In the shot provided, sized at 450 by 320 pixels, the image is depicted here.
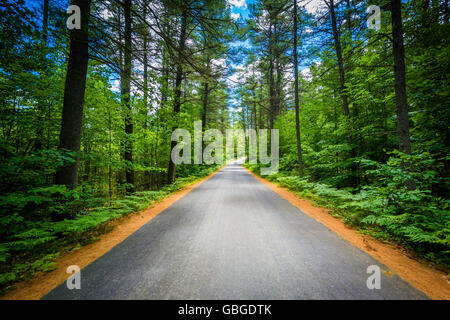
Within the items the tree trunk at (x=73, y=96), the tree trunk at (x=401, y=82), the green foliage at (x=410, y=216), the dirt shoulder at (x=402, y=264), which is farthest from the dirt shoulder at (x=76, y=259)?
the tree trunk at (x=401, y=82)

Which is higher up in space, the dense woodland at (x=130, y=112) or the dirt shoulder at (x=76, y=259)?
the dense woodland at (x=130, y=112)

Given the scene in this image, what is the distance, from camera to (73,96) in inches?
142

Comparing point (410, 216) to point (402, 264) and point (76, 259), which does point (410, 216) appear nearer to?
point (402, 264)

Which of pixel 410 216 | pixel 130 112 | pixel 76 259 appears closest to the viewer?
pixel 76 259

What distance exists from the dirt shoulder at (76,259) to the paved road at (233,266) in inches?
6.6

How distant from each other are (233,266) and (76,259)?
2.64 m

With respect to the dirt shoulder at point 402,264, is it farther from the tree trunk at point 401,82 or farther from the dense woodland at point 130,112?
the tree trunk at point 401,82

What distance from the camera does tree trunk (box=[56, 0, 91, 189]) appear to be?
11.7 ft

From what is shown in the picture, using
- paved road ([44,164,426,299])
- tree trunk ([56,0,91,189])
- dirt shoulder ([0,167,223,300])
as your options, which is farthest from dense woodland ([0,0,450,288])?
paved road ([44,164,426,299])

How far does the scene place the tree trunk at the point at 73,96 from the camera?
3555 mm

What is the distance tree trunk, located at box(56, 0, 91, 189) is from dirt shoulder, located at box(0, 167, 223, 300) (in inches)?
59.7

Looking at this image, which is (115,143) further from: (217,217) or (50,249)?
(217,217)

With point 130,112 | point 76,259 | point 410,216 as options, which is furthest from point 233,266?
point 130,112

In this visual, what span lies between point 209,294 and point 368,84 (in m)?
8.85
